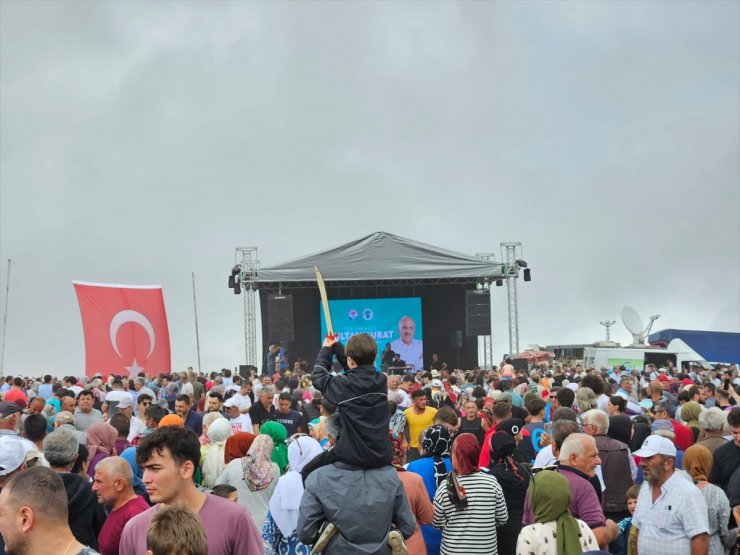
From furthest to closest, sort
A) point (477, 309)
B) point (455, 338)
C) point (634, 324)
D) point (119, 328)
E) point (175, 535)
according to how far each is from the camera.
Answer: point (634, 324), point (455, 338), point (477, 309), point (119, 328), point (175, 535)

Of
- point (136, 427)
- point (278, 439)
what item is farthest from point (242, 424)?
point (278, 439)

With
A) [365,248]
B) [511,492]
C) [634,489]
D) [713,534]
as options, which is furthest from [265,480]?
[365,248]

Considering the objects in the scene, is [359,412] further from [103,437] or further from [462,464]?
[103,437]

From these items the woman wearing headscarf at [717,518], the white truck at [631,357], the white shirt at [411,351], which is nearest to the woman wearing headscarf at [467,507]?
the woman wearing headscarf at [717,518]

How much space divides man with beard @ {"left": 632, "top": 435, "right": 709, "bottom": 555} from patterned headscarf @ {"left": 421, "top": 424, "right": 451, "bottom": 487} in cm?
125

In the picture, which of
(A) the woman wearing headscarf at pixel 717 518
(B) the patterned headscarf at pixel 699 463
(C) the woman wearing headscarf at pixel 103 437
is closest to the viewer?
(A) the woman wearing headscarf at pixel 717 518

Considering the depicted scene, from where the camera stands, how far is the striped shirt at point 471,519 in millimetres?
4727

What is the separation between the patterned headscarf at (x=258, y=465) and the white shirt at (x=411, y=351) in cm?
2098

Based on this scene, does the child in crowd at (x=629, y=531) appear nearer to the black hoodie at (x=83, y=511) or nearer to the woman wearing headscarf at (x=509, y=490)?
the woman wearing headscarf at (x=509, y=490)

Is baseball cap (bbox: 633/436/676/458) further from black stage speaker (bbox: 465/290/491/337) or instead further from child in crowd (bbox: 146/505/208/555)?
black stage speaker (bbox: 465/290/491/337)

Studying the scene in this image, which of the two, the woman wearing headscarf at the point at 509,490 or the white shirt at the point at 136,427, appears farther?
the white shirt at the point at 136,427

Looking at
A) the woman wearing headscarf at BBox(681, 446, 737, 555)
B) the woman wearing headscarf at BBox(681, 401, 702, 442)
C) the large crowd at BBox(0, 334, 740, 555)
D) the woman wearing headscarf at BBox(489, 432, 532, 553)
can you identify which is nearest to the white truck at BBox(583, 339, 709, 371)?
the woman wearing headscarf at BBox(681, 401, 702, 442)

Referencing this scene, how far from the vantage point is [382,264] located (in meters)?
24.9

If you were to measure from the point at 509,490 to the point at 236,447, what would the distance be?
6.20ft
